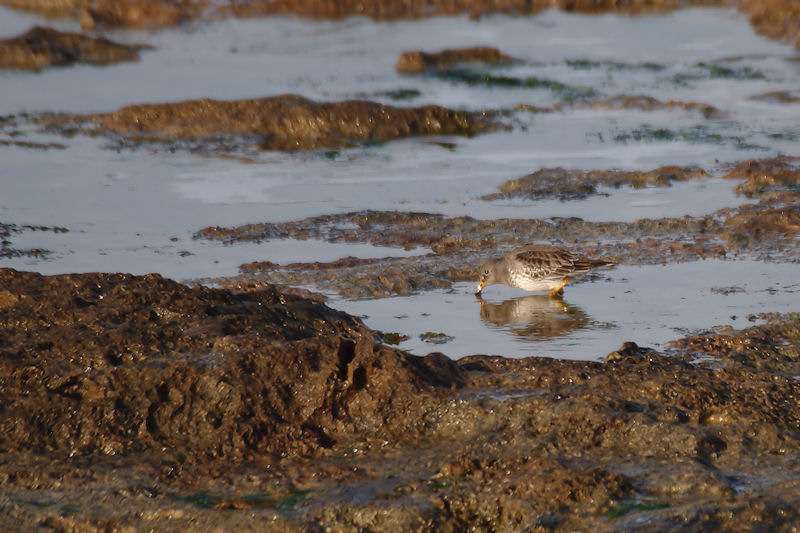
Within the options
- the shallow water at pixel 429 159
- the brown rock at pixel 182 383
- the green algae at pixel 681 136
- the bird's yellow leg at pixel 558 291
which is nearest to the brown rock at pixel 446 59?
the shallow water at pixel 429 159

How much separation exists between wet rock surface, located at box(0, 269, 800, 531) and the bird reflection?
6.29ft

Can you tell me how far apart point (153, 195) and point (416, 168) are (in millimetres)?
2618

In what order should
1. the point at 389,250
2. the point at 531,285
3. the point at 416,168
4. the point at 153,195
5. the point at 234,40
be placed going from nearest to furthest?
the point at 531,285
the point at 389,250
the point at 153,195
the point at 416,168
the point at 234,40

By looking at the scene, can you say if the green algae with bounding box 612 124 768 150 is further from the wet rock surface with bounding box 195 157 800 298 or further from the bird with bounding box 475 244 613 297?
the bird with bounding box 475 244 613 297

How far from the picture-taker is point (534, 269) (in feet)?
23.5

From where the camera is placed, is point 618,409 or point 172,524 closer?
point 172,524

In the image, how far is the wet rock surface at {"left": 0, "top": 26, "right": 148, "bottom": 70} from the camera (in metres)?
15.9

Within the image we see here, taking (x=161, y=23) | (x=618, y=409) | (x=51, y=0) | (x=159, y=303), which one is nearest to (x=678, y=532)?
(x=618, y=409)

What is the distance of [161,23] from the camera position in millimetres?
20156

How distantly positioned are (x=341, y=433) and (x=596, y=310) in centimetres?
322

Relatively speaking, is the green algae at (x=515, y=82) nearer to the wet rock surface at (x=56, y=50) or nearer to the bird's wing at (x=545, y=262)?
the wet rock surface at (x=56, y=50)

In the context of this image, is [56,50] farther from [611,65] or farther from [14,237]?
[14,237]

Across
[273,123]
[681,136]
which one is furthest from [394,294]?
[681,136]

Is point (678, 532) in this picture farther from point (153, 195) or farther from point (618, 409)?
point (153, 195)
